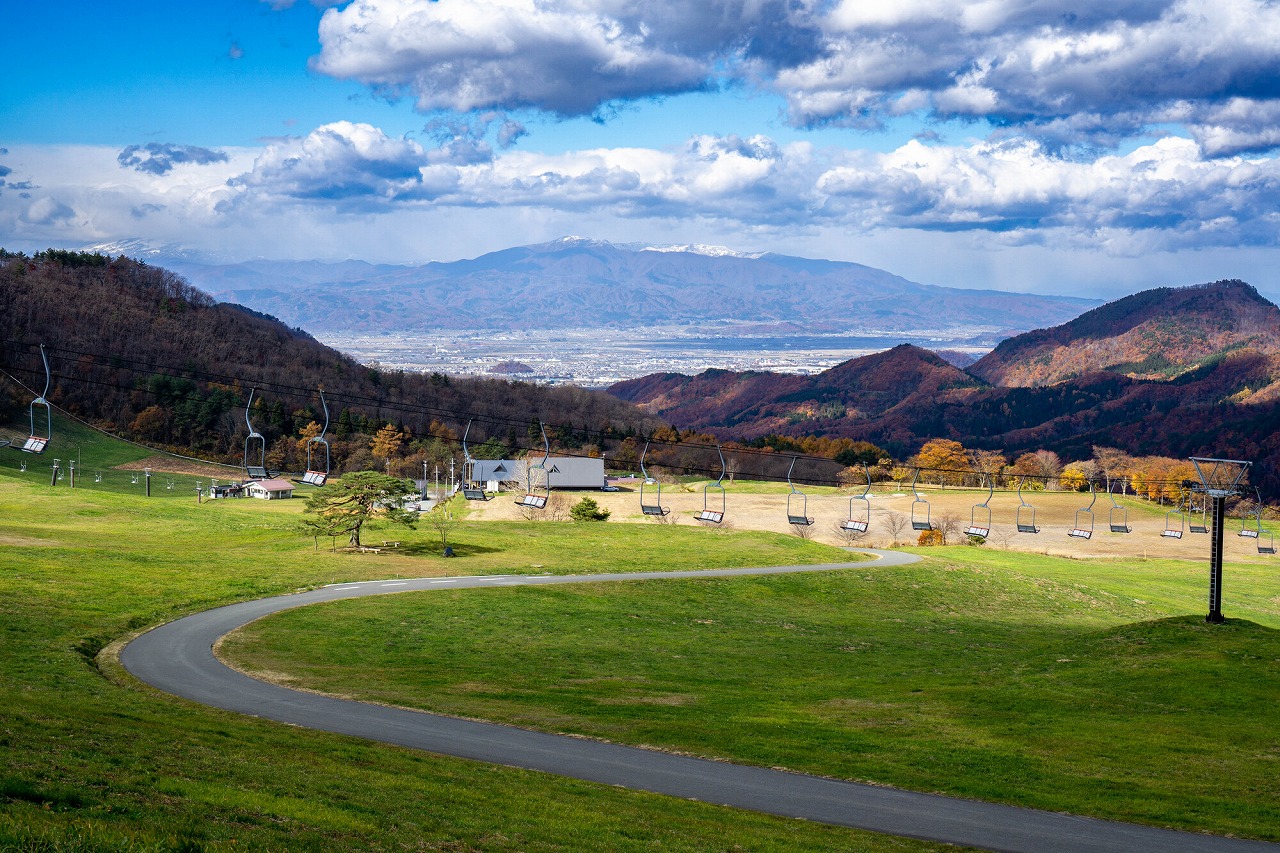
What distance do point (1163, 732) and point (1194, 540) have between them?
8025 centimetres

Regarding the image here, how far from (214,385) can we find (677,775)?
133 meters

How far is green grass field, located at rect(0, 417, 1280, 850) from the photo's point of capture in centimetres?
1436

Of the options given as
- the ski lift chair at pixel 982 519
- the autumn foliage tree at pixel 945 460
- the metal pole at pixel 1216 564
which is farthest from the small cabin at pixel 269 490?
the metal pole at pixel 1216 564

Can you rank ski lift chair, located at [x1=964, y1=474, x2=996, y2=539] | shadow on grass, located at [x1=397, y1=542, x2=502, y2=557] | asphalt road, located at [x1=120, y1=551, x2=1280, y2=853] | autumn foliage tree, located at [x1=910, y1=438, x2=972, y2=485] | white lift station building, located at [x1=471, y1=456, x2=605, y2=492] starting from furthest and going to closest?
autumn foliage tree, located at [x1=910, y1=438, x2=972, y2=485], white lift station building, located at [x1=471, y1=456, x2=605, y2=492], ski lift chair, located at [x1=964, y1=474, x2=996, y2=539], shadow on grass, located at [x1=397, y1=542, x2=502, y2=557], asphalt road, located at [x1=120, y1=551, x2=1280, y2=853]

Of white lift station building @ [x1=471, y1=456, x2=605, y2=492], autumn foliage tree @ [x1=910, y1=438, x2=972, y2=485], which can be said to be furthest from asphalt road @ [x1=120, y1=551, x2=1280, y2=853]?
autumn foliage tree @ [x1=910, y1=438, x2=972, y2=485]

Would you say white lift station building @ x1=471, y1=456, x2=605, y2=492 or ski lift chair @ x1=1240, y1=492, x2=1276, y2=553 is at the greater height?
white lift station building @ x1=471, y1=456, x2=605, y2=492

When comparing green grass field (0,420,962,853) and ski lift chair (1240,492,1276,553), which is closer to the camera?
green grass field (0,420,962,853)

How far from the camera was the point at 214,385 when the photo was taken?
140 m

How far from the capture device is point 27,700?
63.3 ft

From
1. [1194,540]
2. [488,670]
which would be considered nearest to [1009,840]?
[488,670]

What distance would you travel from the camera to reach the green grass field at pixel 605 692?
14.4 m

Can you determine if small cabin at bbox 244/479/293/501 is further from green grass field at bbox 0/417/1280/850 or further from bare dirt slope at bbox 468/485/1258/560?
green grass field at bbox 0/417/1280/850

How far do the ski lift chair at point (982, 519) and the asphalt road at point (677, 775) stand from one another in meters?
51.3

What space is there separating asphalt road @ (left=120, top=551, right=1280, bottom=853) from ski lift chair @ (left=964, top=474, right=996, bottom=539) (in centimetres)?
5130
